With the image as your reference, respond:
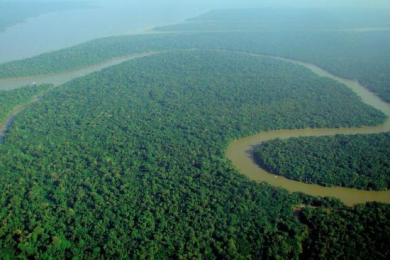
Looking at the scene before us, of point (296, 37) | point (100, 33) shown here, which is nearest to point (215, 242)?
point (296, 37)

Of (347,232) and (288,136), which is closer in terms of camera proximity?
(347,232)

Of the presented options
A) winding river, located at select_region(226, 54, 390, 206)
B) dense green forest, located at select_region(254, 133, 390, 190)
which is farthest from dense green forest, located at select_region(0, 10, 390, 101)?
dense green forest, located at select_region(254, 133, 390, 190)

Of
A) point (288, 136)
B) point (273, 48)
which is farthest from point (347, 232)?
point (273, 48)

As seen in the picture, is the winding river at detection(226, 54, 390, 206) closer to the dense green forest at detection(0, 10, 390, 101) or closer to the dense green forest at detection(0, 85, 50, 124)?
the dense green forest at detection(0, 10, 390, 101)

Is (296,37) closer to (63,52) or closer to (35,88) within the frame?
(63,52)

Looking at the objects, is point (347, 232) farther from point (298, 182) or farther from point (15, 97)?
point (15, 97)

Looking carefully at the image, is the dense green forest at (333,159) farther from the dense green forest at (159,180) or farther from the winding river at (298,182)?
the dense green forest at (159,180)
